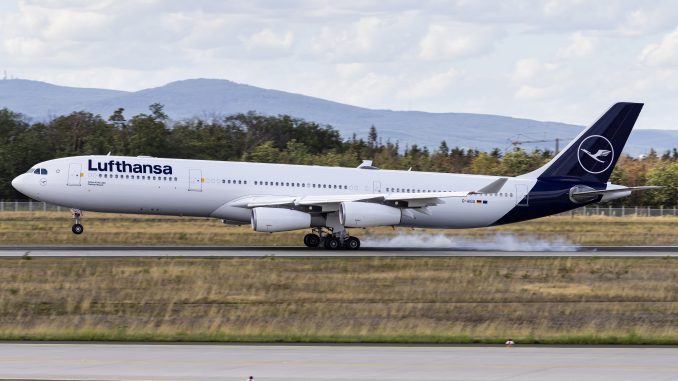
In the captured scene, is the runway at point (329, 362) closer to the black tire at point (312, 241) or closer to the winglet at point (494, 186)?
the winglet at point (494, 186)

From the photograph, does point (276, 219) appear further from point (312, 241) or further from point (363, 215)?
point (312, 241)

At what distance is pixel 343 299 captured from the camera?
1134 inches

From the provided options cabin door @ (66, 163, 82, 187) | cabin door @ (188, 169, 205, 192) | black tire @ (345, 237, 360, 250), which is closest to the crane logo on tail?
black tire @ (345, 237, 360, 250)

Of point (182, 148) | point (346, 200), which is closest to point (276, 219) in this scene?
point (346, 200)

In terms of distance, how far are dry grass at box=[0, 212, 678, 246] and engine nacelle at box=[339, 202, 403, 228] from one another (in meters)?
6.60

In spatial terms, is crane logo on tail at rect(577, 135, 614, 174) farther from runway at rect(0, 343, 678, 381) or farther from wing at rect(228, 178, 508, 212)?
runway at rect(0, 343, 678, 381)

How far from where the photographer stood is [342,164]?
10662 centimetres

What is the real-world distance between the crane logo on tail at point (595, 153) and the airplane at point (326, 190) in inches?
1.8

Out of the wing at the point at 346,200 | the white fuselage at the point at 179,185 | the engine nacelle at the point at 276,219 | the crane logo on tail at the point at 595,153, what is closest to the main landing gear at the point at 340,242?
the wing at the point at 346,200

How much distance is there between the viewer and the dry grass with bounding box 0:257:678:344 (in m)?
22.7

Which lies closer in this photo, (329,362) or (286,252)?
(329,362)

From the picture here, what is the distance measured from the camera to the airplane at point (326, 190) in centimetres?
4356

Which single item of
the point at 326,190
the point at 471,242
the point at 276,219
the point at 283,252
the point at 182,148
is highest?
the point at 182,148

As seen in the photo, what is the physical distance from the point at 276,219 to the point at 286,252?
1411 millimetres
